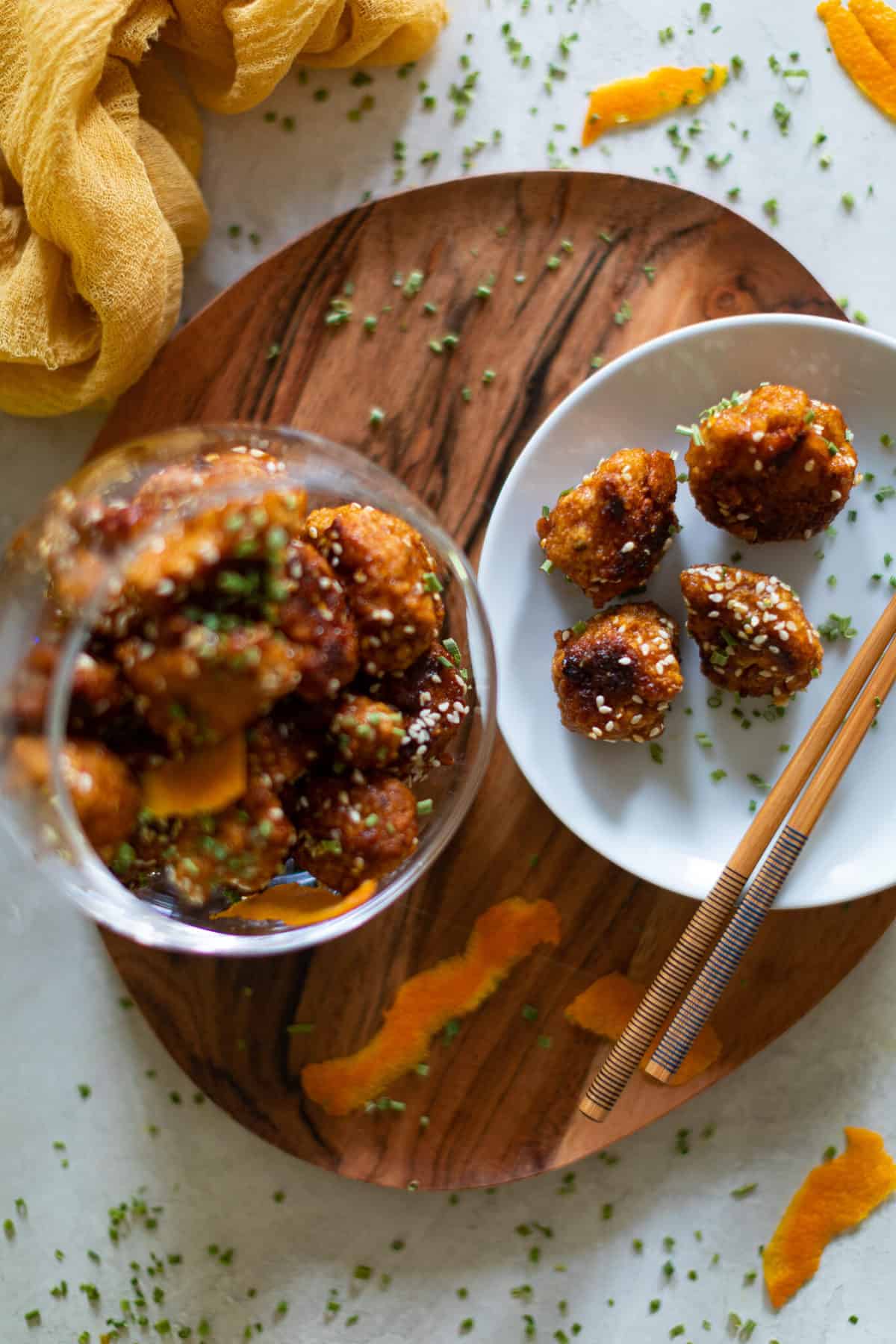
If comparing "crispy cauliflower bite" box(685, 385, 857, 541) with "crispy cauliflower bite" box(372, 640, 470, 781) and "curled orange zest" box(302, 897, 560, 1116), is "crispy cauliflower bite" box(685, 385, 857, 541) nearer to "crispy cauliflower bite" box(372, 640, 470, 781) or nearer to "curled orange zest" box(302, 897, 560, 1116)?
"crispy cauliflower bite" box(372, 640, 470, 781)

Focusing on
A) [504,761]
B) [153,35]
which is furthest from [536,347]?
[153,35]

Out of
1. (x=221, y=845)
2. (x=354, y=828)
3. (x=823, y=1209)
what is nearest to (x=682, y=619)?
(x=354, y=828)

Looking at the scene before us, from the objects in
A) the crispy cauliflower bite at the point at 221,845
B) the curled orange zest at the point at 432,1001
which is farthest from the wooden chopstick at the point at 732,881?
the crispy cauliflower bite at the point at 221,845

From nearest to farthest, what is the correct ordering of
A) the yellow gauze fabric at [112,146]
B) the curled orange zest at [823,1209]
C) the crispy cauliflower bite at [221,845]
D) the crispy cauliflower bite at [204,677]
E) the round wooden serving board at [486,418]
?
the crispy cauliflower bite at [204,677], the crispy cauliflower bite at [221,845], the yellow gauze fabric at [112,146], the round wooden serving board at [486,418], the curled orange zest at [823,1209]

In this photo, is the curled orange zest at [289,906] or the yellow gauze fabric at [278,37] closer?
the curled orange zest at [289,906]

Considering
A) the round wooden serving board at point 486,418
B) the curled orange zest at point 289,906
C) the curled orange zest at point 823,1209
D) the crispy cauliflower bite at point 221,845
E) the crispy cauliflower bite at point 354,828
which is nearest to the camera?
the crispy cauliflower bite at point 221,845

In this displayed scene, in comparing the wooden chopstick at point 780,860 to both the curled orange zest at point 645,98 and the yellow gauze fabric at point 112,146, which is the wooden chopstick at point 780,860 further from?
the yellow gauze fabric at point 112,146
